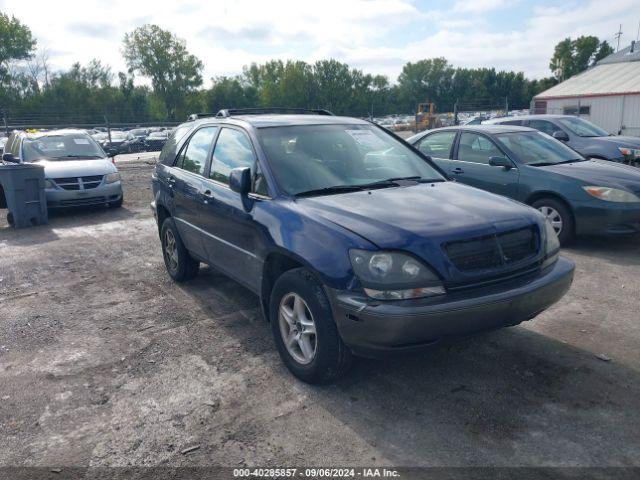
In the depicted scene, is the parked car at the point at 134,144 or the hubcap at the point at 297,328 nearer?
the hubcap at the point at 297,328

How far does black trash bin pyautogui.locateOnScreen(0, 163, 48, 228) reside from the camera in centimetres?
911

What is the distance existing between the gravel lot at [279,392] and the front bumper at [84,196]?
4.88 metres

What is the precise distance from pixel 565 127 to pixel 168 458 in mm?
10956

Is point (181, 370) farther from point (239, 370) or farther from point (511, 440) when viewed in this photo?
point (511, 440)

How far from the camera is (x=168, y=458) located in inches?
113

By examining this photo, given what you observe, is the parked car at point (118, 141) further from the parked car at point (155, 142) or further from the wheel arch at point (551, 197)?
the wheel arch at point (551, 197)

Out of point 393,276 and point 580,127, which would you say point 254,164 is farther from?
point 580,127

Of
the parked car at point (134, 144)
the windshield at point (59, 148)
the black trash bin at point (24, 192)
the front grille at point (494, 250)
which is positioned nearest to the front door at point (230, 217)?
the front grille at point (494, 250)

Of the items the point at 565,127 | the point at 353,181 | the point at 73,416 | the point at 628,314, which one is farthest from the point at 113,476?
the point at 565,127

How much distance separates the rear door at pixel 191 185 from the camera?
4.99 m

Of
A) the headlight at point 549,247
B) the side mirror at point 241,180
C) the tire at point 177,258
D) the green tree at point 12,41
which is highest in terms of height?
the green tree at point 12,41

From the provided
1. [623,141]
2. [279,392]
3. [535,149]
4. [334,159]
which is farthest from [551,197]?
[623,141]

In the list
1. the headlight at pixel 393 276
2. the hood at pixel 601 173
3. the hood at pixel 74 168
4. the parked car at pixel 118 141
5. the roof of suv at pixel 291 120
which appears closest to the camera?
the headlight at pixel 393 276

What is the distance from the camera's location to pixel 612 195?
6.38 meters
